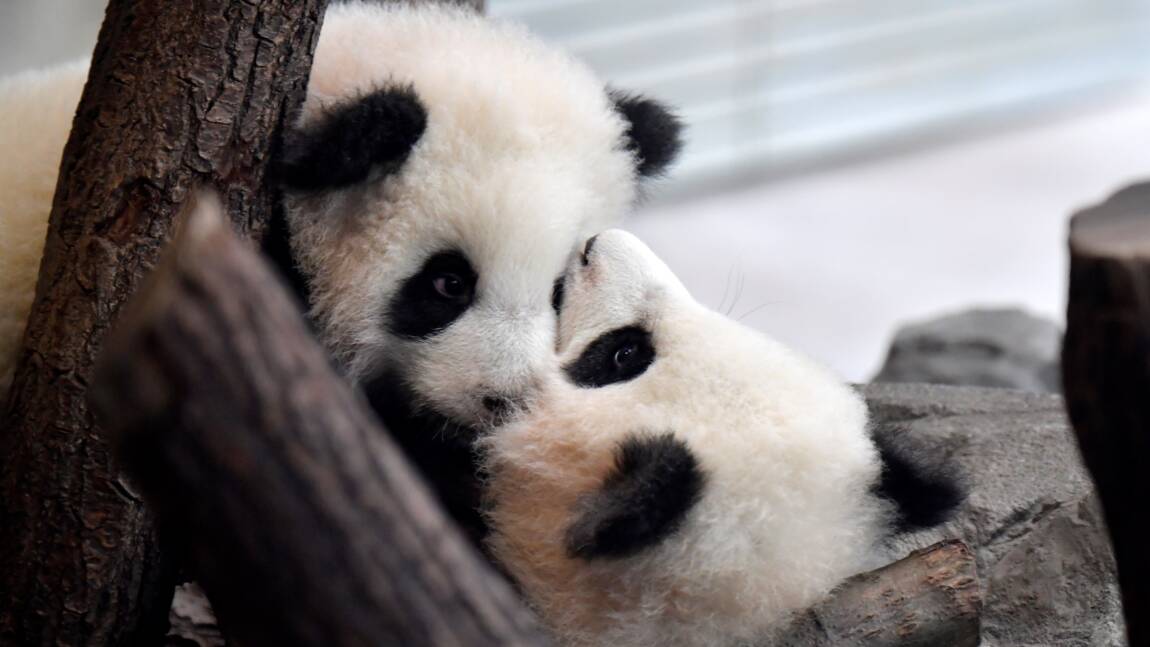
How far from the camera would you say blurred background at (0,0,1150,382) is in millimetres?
6402

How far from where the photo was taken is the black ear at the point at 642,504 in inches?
66.8

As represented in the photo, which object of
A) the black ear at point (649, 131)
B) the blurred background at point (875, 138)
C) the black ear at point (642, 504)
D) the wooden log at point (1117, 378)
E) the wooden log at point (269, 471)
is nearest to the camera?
the wooden log at point (269, 471)

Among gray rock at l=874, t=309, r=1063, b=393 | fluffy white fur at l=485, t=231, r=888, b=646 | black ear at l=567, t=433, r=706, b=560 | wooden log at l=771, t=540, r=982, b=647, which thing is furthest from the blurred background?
black ear at l=567, t=433, r=706, b=560

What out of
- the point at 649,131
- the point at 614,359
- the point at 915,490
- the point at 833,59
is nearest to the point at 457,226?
the point at 614,359

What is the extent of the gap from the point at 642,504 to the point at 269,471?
69 centimetres

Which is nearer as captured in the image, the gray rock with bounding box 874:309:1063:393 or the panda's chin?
the panda's chin

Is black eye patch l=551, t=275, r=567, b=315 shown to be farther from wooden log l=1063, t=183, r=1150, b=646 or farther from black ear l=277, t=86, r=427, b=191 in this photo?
wooden log l=1063, t=183, r=1150, b=646

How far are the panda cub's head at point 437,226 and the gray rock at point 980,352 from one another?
2.04 m

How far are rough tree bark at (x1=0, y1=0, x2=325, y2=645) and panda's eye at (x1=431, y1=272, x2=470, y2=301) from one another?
0.38m

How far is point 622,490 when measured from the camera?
175cm

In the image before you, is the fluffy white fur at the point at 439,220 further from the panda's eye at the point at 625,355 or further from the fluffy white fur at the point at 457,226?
the panda's eye at the point at 625,355

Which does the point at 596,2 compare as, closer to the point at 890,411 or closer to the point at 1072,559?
the point at 890,411

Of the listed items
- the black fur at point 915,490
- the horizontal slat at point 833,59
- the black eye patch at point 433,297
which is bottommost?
the black fur at point 915,490

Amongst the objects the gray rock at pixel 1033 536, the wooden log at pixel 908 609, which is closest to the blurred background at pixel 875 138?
the gray rock at pixel 1033 536
